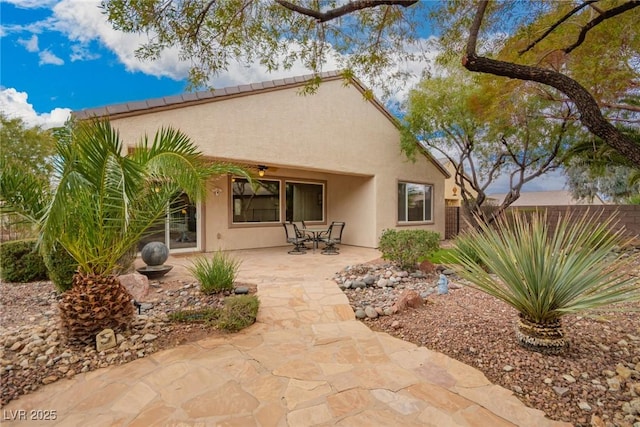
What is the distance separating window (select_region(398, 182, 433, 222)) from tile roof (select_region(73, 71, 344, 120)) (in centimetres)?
592

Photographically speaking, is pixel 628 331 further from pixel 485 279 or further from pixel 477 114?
pixel 477 114

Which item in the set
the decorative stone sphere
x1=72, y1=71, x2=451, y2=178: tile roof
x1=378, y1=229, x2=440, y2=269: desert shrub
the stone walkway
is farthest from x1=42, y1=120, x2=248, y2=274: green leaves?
x1=378, y1=229, x2=440, y2=269: desert shrub

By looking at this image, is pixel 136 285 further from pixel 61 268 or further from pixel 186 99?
pixel 186 99

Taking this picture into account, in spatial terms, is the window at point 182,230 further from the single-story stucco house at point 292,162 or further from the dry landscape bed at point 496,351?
the dry landscape bed at point 496,351

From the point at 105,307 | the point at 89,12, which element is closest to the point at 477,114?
the point at 89,12

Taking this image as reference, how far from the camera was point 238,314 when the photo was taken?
400 cm

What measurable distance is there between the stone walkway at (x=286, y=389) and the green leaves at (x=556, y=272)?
932 mm

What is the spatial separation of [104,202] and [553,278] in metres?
4.67

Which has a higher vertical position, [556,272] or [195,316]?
[556,272]

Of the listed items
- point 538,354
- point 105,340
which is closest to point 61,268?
point 105,340

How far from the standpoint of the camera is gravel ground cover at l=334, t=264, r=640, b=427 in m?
2.39

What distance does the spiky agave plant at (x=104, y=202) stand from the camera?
115 inches

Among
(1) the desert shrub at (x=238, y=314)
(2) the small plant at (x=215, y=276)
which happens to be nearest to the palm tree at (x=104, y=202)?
(1) the desert shrub at (x=238, y=314)

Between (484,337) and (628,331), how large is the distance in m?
1.79
